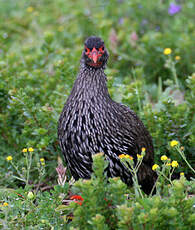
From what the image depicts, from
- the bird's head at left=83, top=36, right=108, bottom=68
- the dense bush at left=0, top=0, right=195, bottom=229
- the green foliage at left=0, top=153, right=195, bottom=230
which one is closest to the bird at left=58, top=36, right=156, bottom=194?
the bird's head at left=83, top=36, right=108, bottom=68

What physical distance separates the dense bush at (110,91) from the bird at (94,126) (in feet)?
1.27

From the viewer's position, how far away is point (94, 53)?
378cm

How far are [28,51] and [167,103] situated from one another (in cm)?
348

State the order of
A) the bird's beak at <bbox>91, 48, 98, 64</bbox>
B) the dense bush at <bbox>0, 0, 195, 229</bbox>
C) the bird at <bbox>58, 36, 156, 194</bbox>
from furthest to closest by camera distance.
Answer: the bird's beak at <bbox>91, 48, 98, 64</bbox>, the bird at <bbox>58, 36, 156, 194</bbox>, the dense bush at <bbox>0, 0, 195, 229</bbox>

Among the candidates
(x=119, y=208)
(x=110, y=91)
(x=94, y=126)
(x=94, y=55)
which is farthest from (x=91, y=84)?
(x=119, y=208)

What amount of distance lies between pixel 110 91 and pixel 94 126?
1.13m

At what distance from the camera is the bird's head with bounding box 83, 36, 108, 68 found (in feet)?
12.4

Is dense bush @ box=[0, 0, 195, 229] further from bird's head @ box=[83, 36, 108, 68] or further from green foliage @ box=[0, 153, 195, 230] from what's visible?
bird's head @ box=[83, 36, 108, 68]

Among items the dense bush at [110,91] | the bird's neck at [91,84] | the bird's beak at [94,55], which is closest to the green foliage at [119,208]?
the dense bush at [110,91]

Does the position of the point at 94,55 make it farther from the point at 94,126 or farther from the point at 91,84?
the point at 94,126

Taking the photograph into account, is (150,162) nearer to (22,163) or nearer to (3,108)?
(22,163)

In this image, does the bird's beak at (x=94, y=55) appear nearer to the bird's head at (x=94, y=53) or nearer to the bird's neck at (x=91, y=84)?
the bird's head at (x=94, y=53)

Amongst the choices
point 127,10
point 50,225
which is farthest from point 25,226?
point 127,10

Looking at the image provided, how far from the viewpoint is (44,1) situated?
936 cm
